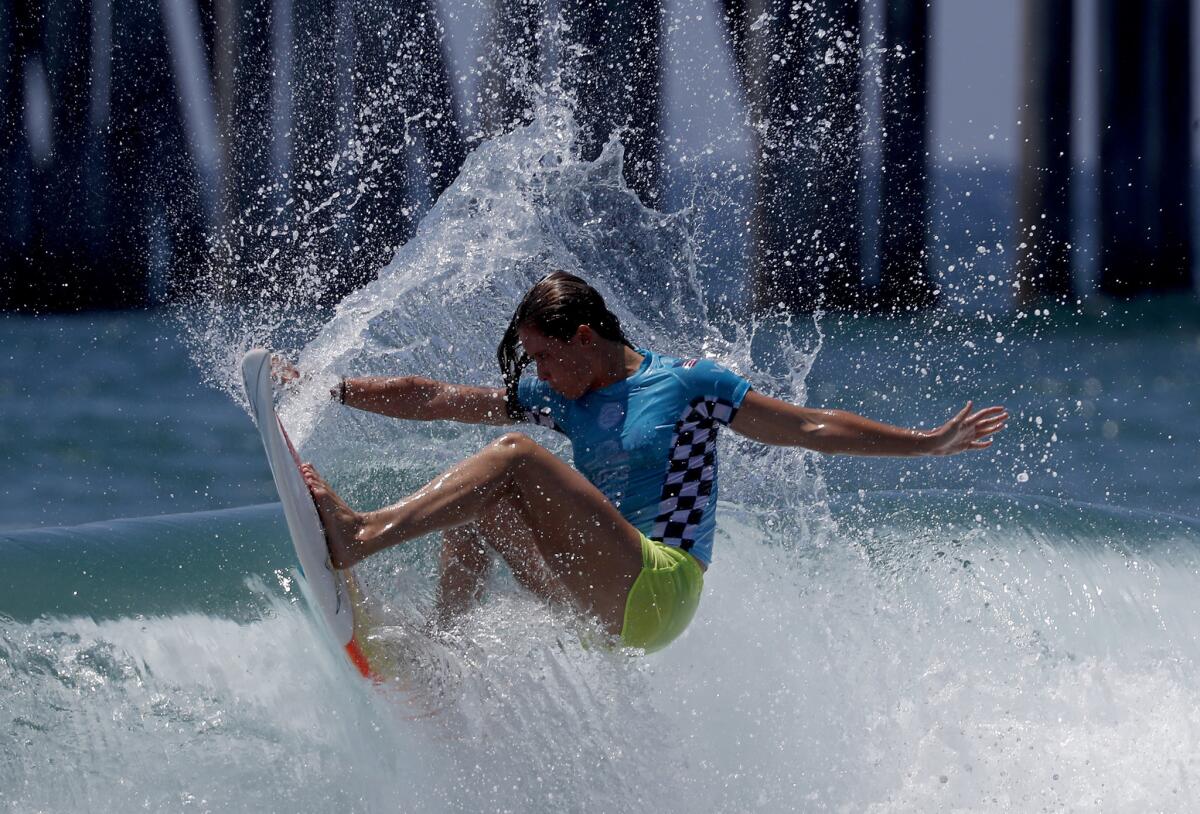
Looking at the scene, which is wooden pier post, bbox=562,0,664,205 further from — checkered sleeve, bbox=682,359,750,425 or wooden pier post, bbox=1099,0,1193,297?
checkered sleeve, bbox=682,359,750,425

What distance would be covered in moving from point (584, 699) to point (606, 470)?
21.6 inches

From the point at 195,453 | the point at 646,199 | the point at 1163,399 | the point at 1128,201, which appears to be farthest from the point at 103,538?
the point at 1128,201

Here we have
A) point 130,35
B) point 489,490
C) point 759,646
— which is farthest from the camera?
point 130,35

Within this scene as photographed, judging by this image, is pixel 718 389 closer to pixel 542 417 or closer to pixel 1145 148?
pixel 542 417

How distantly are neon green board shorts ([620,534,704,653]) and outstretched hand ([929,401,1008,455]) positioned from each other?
649mm

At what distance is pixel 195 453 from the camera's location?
9.95 m

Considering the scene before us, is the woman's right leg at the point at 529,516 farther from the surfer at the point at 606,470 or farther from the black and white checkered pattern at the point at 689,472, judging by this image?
the black and white checkered pattern at the point at 689,472

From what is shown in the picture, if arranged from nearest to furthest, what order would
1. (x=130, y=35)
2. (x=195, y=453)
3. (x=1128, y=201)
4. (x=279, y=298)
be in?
1. (x=195, y=453)
2. (x=279, y=298)
3. (x=130, y=35)
4. (x=1128, y=201)

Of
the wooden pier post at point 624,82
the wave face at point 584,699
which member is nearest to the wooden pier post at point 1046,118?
the wooden pier post at point 624,82

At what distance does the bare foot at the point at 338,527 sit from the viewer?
314cm

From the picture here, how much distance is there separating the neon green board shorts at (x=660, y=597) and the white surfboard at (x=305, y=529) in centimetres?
62

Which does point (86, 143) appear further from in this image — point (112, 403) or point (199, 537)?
point (199, 537)

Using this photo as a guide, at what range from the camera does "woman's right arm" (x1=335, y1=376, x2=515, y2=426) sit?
3771mm

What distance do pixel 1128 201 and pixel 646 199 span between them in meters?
6.16
